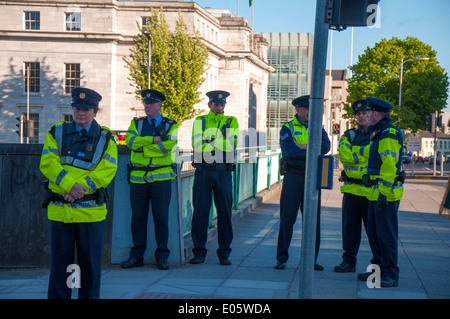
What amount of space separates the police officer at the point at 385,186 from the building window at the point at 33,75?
53.1m

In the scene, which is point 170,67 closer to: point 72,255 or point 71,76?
point 71,76

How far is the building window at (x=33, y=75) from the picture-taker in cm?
5606

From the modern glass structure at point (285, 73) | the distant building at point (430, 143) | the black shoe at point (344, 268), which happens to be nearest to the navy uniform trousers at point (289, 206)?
the black shoe at point (344, 268)

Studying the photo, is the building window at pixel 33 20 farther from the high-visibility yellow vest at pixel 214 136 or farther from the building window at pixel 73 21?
the high-visibility yellow vest at pixel 214 136

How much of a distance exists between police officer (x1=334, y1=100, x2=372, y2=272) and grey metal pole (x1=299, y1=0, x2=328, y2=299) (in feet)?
8.27

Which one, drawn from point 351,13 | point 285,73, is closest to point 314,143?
point 351,13

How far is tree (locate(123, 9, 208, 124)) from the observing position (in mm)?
47031

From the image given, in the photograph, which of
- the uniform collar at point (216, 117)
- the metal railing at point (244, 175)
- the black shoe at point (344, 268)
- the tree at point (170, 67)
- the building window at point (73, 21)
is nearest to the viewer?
the black shoe at point (344, 268)

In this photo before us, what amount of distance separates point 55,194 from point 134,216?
88.5 inches

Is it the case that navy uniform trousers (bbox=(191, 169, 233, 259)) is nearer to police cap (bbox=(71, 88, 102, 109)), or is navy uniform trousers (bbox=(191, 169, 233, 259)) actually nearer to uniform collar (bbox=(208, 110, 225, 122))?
uniform collar (bbox=(208, 110, 225, 122))

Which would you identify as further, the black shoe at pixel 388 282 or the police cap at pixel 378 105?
the police cap at pixel 378 105

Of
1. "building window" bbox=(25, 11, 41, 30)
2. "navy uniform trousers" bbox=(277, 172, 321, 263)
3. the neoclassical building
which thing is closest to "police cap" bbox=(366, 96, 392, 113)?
"navy uniform trousers" bbox=(277, 172, 321, 263)
